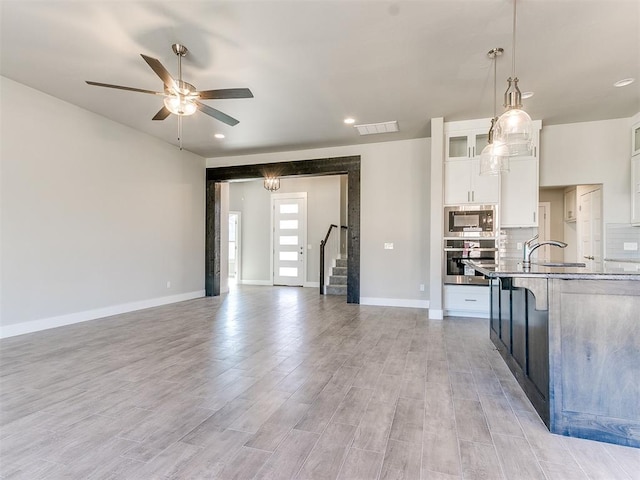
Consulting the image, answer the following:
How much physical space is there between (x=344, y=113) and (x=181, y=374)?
158 inches

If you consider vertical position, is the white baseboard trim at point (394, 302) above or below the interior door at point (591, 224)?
below

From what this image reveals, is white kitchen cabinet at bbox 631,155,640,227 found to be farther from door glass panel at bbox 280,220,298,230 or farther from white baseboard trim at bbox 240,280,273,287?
white baseboard trim at bbox 240,280,273,287

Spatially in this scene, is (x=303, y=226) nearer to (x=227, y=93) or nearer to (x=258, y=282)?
(x=258, y=282)

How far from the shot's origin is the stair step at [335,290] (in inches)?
301

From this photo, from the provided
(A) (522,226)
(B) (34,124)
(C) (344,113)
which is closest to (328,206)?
(C) (344,113)

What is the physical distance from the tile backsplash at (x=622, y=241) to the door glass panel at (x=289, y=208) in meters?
6.60

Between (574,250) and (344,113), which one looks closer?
(344,113)

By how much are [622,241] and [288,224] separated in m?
6.95

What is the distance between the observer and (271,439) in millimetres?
1970

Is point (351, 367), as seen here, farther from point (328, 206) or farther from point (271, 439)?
point (328, 206)

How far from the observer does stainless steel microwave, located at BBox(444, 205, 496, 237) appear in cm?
521

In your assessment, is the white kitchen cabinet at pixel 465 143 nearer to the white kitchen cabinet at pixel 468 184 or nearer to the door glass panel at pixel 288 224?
the white kitchen cabinet at pixel 468 184

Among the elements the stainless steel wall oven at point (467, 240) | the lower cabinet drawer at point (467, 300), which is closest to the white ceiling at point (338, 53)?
the stainless steel wall oven at point (467, 240)

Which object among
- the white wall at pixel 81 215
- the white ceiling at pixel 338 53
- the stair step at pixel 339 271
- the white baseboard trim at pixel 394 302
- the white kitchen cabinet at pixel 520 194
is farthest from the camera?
the stair step at pixel 339 271
